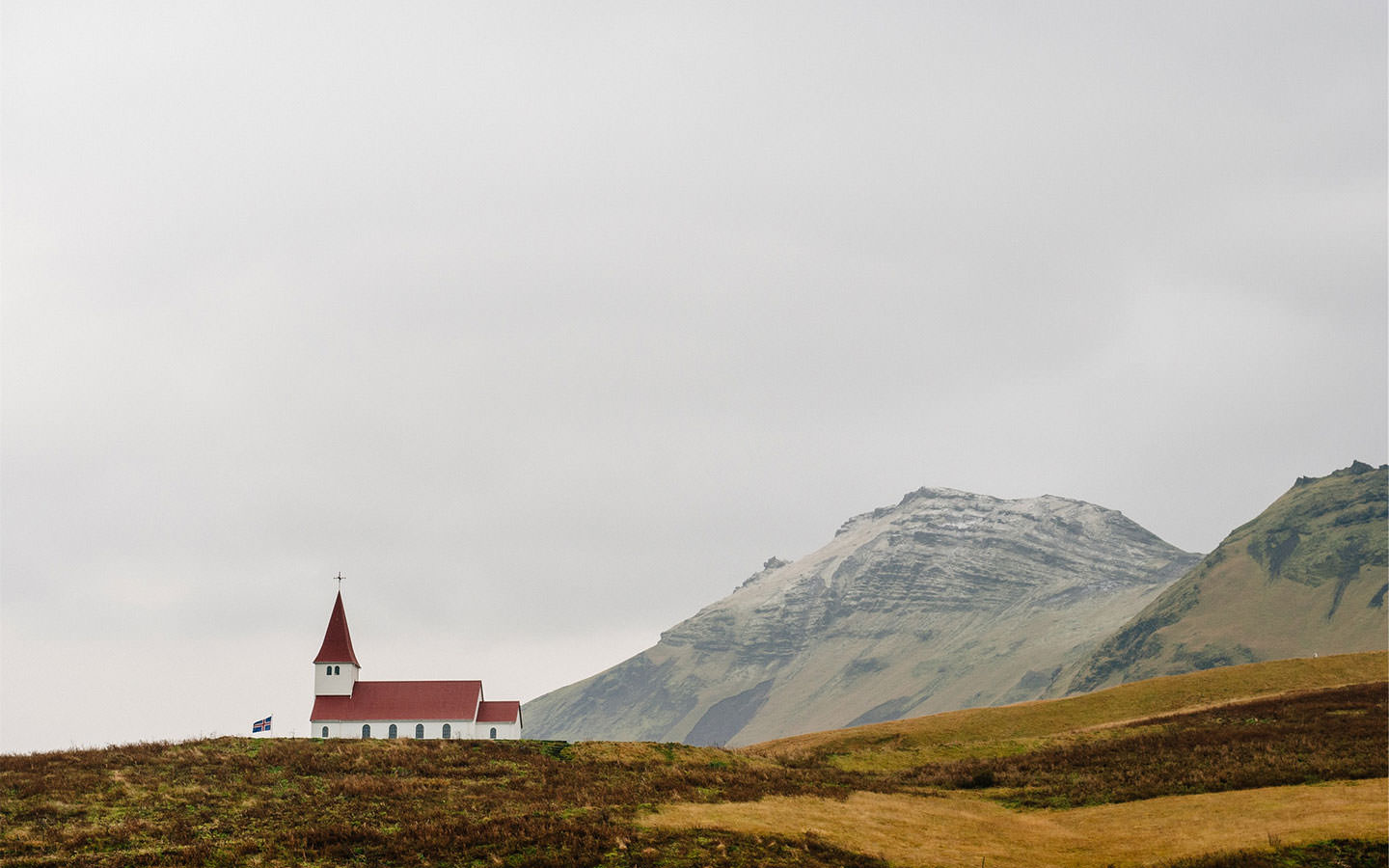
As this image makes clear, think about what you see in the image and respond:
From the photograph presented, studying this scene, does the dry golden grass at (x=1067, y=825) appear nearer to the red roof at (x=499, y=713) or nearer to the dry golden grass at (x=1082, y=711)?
the dry golden grass at (x=1082, y=711)

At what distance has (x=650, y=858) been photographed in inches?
1412

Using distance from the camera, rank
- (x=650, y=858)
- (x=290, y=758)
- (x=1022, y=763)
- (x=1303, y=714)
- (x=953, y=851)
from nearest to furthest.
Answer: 1. (x=650, y=858)
2. (x=953, y=851)
3. (x=290, y=758)
4. (x=1022, y=763)
5. (x=1303, y=714)

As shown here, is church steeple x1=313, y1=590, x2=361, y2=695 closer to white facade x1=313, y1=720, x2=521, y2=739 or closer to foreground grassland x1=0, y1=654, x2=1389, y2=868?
white facade x1=313, y1=720, x2=521, y2=739

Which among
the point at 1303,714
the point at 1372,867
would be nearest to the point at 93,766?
the point at 1372,867

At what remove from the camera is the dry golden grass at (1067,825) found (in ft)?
130

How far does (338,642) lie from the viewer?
4995 inches

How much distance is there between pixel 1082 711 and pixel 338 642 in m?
79.3

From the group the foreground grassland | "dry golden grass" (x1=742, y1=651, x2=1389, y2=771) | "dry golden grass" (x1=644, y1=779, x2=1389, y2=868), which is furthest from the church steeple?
"dry golden grass" (x1=644, y1=779, x2=1389, y2=868)

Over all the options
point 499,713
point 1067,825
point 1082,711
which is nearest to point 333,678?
point 499,713

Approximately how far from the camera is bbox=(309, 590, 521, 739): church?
120938 mm

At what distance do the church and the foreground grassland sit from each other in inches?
2476

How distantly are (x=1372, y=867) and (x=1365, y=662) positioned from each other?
68352mm

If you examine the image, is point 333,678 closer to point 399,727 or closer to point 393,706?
point 393,706

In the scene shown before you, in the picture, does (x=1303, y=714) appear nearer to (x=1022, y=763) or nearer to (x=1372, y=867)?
(x=1022, y=763)
